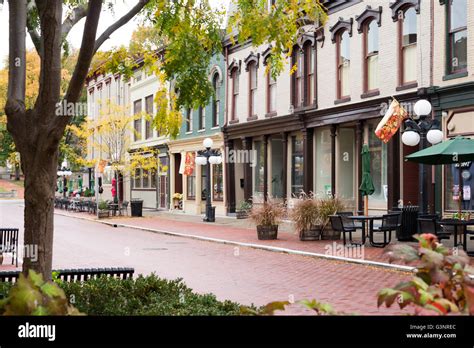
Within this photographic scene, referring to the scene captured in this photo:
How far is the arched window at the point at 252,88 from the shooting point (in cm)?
3195

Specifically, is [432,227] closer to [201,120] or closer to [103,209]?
[201,120]

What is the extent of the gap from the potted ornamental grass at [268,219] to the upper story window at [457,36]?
7183mm

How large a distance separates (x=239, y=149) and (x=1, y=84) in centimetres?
3119

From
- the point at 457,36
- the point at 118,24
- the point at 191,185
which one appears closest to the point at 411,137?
the point at 457,36

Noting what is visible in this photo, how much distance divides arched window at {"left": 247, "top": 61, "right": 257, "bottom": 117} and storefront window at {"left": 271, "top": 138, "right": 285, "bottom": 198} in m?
2.12

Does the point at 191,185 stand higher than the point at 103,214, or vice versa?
the point at 191,185

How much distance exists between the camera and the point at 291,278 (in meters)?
12.4

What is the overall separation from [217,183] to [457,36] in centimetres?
1883

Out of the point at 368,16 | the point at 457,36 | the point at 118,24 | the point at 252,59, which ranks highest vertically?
the point at 252,59

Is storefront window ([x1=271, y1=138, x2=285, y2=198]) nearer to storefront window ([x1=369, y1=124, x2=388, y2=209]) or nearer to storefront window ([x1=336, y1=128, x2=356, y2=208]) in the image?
storefront window ([x1=336, y1=128, x2=356, y2=208])

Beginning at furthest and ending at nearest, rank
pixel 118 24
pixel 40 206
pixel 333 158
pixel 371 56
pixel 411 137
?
pixel 333 158 → pixel 371 56 → pixel 411 137 → pixel 118 24 → pixel 40 206

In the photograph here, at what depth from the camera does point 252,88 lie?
32125mm

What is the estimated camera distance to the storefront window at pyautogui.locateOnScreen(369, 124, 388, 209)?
23.1 meters
